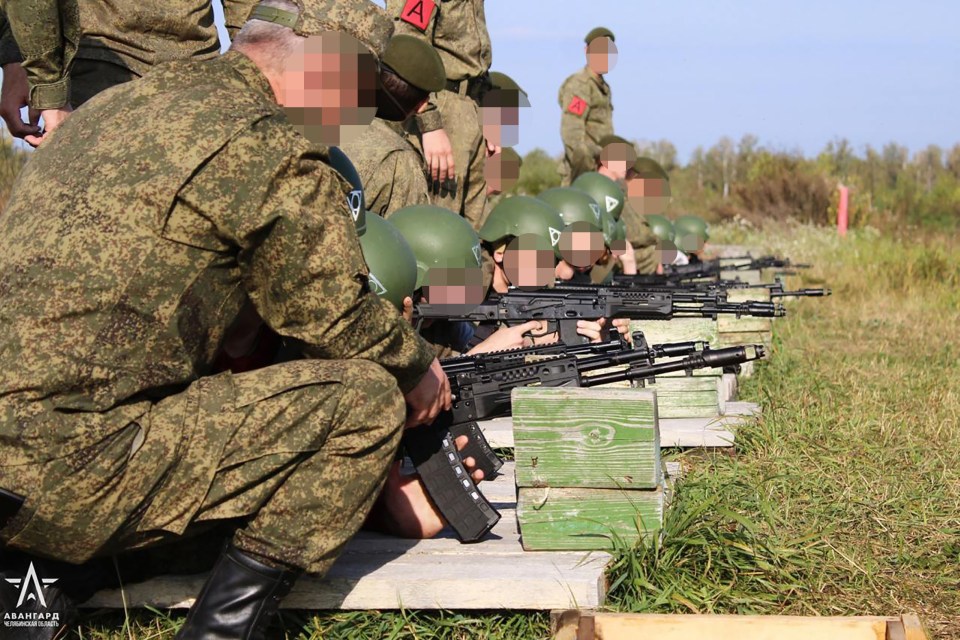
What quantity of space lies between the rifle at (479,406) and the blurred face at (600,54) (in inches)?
358

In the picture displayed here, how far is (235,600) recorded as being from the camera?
299cm

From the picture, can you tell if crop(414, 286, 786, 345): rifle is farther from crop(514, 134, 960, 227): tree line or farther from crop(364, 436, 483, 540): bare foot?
crop(514, 134, 960, 227): tree line

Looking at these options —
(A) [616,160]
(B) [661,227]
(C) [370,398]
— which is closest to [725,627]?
(C) [370,398]

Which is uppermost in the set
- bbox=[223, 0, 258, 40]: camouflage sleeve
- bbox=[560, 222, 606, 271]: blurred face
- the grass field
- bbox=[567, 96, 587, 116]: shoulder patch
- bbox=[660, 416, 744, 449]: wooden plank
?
bbox=[567, 96, 587, 116]: shoulder patch

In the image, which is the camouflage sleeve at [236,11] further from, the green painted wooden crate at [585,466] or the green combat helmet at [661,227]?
the green combat helmet at [661,227]

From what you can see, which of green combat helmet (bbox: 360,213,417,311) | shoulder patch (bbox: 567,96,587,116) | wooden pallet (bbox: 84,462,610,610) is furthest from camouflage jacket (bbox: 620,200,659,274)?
wooden pallet (bbox: 84,462,610,610)

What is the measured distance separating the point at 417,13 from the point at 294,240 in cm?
468

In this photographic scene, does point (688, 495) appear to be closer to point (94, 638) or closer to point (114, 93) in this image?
point (94, 638)

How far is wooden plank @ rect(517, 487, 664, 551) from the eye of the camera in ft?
11.6

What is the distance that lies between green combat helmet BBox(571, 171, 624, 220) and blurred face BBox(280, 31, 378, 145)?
23.4ft

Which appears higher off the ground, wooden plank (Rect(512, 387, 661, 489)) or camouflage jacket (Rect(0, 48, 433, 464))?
camouflage jacket (Rect(0, 48, 433, 464))

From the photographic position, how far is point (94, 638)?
3.28 metres

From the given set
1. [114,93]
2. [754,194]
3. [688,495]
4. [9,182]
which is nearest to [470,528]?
[688,495]

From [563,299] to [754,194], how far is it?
68.6ft
